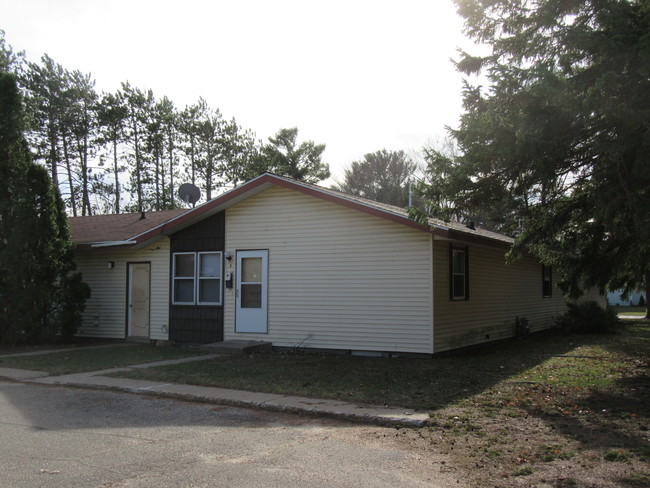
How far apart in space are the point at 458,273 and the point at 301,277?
376 cm

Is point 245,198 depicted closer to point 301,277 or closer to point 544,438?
point 301,277

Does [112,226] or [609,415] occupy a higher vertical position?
[112,226]

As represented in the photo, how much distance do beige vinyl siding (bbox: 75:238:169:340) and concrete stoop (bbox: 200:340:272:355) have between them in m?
2.48

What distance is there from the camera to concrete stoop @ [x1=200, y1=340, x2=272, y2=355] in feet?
41.9

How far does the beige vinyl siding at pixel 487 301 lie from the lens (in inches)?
486

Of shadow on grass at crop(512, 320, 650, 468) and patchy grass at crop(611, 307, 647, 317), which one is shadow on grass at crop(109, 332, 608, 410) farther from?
patchy grass at crop(611, 307, 647, 317)

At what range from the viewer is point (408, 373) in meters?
9.93

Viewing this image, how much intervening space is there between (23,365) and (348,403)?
298 inches

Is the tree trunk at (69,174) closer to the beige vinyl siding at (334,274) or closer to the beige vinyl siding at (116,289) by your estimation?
the beige vinyl siding at (116,289)

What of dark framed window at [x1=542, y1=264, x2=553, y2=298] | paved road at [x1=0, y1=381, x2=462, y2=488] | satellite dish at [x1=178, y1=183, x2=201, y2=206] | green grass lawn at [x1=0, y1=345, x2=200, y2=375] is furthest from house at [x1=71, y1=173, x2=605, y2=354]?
paved road at [x1=0, y1=381, x2=462, y2=488]

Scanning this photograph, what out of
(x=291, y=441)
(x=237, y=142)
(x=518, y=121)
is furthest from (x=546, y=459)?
(x=237, y=142)

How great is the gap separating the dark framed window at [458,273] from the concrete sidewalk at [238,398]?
618cm

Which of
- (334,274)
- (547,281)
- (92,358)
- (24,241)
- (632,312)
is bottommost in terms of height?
(632,312)

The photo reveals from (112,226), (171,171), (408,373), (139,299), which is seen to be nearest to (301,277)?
(408,373)
